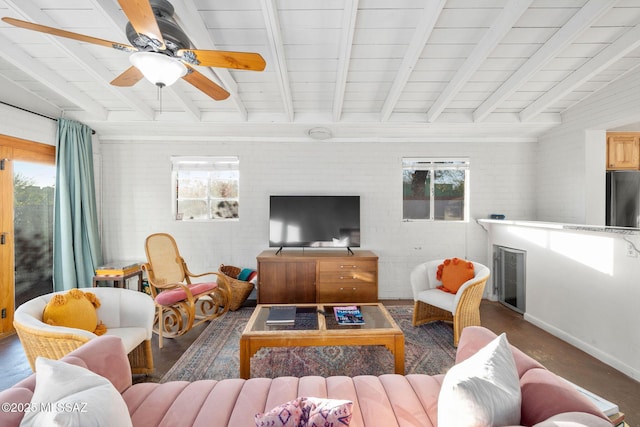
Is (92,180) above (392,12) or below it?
below

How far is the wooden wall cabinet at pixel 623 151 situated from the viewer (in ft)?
10.7

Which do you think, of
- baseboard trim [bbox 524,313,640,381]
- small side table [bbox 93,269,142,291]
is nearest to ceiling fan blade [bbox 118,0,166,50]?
small side table [bbox 93,269,142,291]

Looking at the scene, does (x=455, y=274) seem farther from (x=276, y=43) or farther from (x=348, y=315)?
(x=276, y=43)

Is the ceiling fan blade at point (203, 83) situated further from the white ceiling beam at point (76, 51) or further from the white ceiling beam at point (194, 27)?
the white ceiling beam at point (76, 51)

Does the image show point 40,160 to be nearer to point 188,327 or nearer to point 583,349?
point 188,327

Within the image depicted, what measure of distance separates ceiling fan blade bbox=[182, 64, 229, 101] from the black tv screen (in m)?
1.85

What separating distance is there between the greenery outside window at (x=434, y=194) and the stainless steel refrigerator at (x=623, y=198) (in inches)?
58.6

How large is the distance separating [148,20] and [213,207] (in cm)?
302

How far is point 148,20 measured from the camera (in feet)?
4.15

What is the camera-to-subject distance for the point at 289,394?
135 centimetres

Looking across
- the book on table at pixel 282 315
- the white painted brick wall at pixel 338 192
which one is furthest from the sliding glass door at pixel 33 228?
the book on table at pixel 282 315

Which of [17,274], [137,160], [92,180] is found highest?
[137,160]

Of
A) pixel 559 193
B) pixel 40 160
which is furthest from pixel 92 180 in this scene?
pixel 559 193

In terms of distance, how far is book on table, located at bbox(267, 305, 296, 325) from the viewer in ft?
7.55
